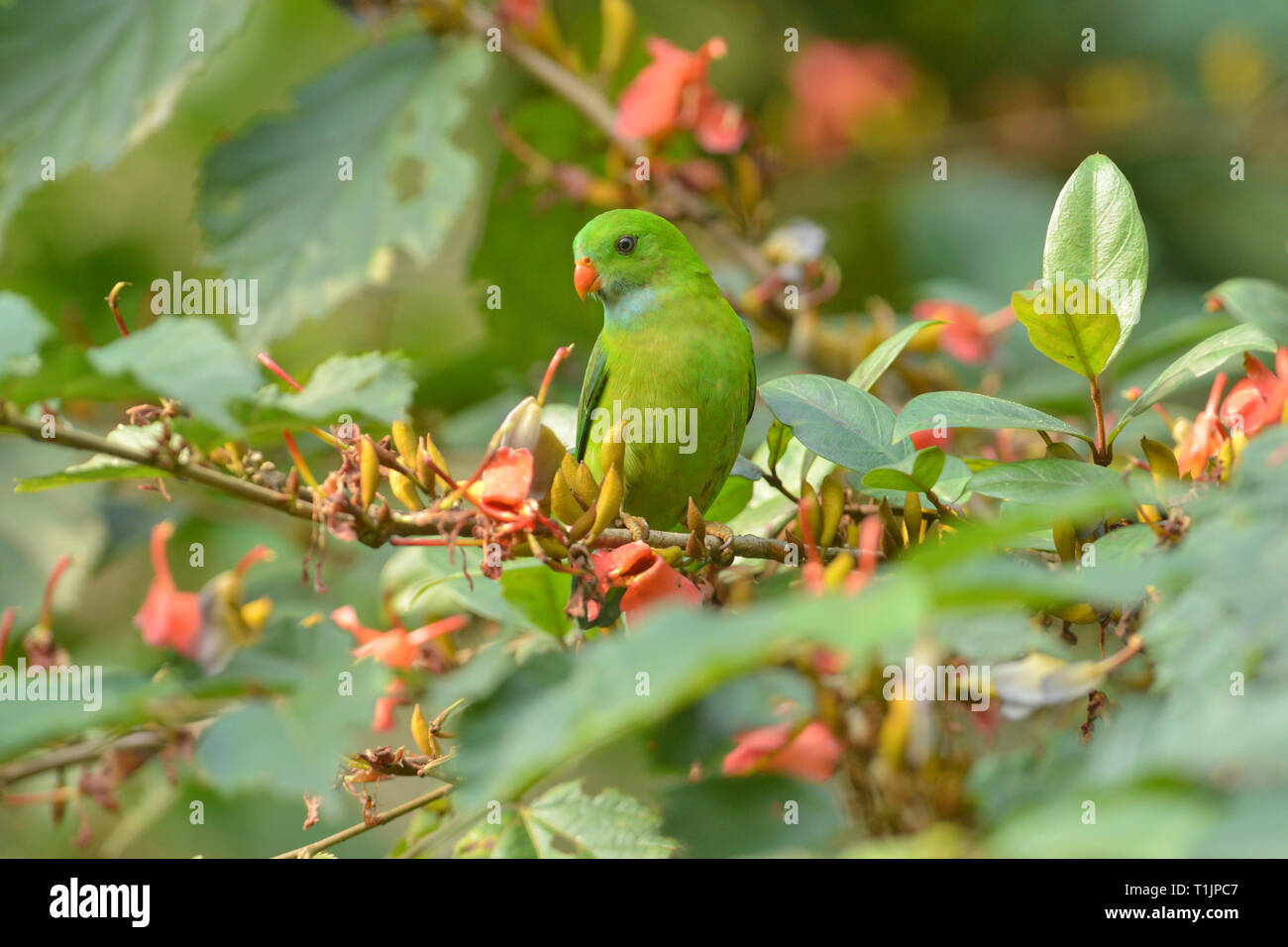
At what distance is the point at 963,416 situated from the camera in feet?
4.59

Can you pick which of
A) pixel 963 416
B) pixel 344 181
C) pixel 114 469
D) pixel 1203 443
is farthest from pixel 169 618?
pixel 344 181

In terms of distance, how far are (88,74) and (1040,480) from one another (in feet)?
7.89

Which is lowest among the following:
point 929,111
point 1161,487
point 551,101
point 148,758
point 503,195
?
→ point 148,758

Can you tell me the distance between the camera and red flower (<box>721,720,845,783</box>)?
1319 millimetres

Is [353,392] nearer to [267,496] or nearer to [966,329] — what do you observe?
[267,496]

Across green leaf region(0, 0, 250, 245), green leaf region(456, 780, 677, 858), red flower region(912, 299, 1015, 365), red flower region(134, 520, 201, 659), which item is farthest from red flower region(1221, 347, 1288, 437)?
green leaf region(0, 0, 250, 245)

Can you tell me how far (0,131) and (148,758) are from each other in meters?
2.07

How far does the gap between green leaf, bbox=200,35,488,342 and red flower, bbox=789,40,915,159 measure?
229cm

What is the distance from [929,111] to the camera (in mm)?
4793

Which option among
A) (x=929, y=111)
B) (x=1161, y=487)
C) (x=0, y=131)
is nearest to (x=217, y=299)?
(x=0, y=131)

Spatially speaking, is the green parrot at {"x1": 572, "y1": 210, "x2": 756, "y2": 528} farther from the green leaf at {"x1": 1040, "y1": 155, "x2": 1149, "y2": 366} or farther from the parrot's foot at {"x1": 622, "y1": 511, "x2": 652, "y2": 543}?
the green leaf at {"x1": 1040, "y1": 155, "x2": 1149, "y2": 366}

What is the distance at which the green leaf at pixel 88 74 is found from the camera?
2605mm

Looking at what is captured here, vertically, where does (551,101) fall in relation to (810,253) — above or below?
above

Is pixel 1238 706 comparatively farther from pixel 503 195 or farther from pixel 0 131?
pixel 0 131
